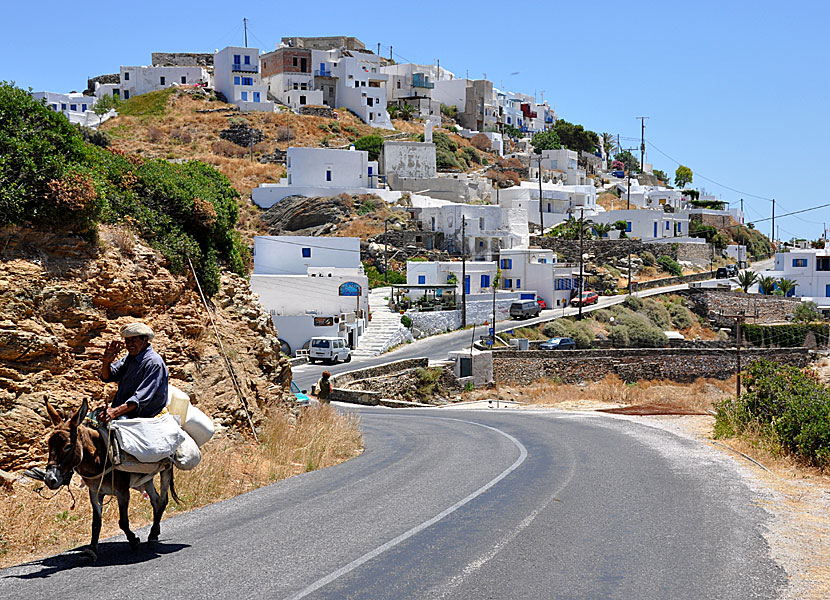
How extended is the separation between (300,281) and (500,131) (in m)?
93.6

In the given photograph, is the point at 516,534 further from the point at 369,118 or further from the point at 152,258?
the point at 369,118

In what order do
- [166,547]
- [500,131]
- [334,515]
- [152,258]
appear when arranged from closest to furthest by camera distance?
[166,547], [334,515], [152,258], [500,131]

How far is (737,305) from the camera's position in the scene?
2960 inches

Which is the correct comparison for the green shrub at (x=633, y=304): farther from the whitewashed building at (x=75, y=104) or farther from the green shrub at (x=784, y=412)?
the whitewashed building at (x=75, y=104)

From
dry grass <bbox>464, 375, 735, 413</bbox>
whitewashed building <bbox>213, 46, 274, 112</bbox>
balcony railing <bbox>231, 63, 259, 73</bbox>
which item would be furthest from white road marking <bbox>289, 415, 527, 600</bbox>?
balcony railing <bbox>231, 63, 259, 73</bbox>

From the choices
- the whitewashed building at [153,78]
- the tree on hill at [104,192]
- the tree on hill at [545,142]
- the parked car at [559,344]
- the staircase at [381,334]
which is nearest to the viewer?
the tree on hill at [104,192]

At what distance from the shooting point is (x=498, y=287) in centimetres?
7406

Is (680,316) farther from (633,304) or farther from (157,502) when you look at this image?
(157,502)

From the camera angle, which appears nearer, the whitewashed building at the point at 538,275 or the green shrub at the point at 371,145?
the whitewashed building at the point at 538,275

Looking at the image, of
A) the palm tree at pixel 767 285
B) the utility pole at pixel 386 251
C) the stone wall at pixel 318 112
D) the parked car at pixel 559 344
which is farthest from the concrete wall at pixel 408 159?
the parked car at pixel 559 344

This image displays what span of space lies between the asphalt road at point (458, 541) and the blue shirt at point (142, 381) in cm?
129

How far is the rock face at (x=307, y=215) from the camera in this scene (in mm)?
81688

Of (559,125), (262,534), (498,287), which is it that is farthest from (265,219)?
(559,125)

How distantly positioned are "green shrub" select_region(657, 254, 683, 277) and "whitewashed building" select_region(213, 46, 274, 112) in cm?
5422
